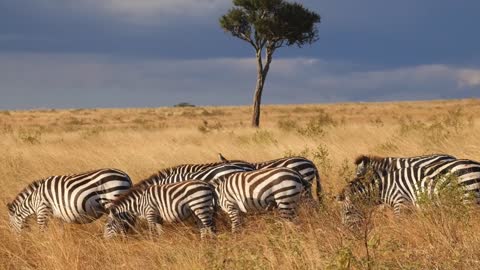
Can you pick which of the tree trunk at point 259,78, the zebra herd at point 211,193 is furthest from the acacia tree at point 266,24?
the zebra herd at point 211,193

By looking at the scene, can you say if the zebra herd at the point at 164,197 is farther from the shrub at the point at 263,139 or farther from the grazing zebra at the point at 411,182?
the shrub at the point at 263,139

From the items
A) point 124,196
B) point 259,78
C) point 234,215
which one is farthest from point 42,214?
point 259,78

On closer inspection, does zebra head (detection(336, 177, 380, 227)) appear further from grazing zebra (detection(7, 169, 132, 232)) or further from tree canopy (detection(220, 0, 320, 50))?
tree canopy (detection(220, 0, 320, 50))

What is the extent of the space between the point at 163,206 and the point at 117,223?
2.16 ft

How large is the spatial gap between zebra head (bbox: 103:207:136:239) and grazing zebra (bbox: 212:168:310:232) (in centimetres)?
125

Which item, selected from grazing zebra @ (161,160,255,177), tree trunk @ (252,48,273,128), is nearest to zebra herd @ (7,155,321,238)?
grazing zebra @ (161,160,255,177)

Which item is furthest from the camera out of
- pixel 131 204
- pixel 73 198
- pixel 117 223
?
pixel 73 198

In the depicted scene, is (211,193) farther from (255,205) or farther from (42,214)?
(42,214)

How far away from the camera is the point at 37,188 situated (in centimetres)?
874

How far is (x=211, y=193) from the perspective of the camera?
7.58 m

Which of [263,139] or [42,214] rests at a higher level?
[263,139]

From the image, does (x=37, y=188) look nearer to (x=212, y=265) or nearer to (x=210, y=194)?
(x=210, y=194)

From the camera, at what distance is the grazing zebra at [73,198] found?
8336 mm

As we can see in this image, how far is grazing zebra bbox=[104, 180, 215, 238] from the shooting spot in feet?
24.6
